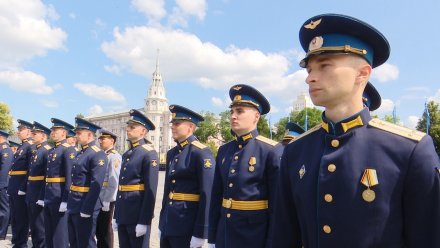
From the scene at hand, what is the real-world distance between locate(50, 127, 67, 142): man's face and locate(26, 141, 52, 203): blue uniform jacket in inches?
15.7

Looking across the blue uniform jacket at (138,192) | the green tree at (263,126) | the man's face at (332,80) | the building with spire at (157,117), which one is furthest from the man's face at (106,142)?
the building with spire at (157,117)

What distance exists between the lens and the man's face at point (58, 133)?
28.6 feet

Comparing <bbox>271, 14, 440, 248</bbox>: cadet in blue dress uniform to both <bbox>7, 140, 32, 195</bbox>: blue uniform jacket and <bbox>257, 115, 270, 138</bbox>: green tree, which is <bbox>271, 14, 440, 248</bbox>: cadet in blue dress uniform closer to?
<bbox>7, 140, 32, 195</bbox>: blue uniform jacket

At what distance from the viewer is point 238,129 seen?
463 cm

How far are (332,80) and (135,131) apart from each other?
5099 millimetres

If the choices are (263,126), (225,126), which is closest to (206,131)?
(225,126)

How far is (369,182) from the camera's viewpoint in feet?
6.64

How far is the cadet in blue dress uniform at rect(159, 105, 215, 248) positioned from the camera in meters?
5.07

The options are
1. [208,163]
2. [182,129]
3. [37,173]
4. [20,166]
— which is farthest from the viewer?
[20,166]

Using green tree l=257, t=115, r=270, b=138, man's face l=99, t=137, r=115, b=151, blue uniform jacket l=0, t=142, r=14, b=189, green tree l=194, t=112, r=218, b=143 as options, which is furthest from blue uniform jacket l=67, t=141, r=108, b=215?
green tree l=194, t=112, r=218, b=143

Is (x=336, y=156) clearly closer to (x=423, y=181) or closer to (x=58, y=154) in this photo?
(x=423, y=181)

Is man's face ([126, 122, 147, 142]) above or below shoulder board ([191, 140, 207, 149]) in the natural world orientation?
above

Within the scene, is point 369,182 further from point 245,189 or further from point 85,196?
point 85,196

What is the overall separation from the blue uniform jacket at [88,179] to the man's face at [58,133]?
1462 millimetres
